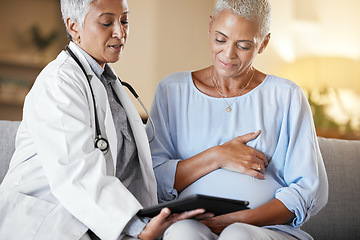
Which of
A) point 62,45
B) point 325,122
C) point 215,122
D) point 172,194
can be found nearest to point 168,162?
point 172,194

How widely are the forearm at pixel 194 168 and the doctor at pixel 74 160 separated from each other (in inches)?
12.2

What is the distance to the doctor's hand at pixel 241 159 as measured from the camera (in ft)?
5.79

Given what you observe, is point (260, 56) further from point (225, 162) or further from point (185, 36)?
point (225, 162)

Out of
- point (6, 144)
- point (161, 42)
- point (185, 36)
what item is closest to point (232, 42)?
point (6, 144)

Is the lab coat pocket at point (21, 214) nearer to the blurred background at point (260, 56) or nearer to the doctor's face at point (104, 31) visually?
the doctor's face at point (104, 31)

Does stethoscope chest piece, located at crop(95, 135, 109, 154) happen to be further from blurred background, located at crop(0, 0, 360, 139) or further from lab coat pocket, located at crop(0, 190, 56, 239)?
blurred background, located at crop(0, 0, 360, 139)

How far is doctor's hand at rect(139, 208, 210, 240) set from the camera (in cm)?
145

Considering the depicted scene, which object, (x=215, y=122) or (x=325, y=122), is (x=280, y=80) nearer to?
(x=215, y=122)

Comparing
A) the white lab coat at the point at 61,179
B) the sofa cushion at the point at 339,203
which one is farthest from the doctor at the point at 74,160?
the sofa cushion at the point at 339,203

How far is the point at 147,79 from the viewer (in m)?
4.68

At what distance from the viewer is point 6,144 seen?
85.0 inches

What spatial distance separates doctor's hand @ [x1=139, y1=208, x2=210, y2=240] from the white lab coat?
0.07 m

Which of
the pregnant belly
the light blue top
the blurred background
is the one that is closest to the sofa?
the light blue top

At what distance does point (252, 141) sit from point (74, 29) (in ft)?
2.45
